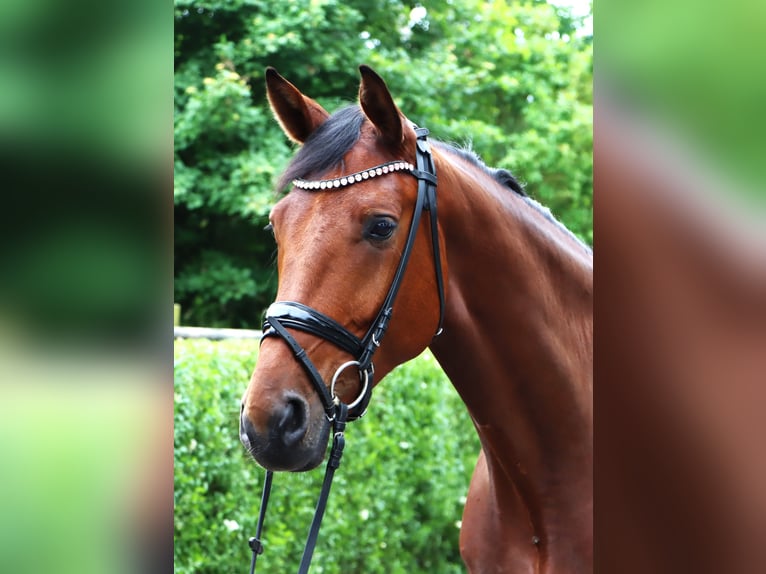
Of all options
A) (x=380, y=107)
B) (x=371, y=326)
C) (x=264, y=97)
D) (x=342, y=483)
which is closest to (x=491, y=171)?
(x=380, y=107)

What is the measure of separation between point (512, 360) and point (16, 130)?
1802mm

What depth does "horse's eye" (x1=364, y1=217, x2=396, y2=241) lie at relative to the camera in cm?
204

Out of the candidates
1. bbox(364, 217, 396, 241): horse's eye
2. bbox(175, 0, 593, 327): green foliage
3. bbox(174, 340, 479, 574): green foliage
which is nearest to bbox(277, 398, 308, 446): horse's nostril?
bbox(364, 217, 396, 241): horse's eye

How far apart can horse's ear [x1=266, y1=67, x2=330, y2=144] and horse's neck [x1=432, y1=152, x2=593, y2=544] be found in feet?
1.29

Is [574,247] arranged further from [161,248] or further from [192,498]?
[192,498]

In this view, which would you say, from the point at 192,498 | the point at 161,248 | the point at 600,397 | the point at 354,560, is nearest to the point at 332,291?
the point at 161,248

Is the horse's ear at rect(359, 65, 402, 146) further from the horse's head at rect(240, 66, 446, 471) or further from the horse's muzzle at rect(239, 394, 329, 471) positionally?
the horse's muzzle at rect(239, 394, 329, 471)

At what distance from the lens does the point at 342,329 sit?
6.48 ft

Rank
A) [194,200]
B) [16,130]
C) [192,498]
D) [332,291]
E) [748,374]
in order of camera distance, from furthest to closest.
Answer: [194,200] < [192,498] < [332,291] < [16,130] < [748,374]

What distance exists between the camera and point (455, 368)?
2.32 meters

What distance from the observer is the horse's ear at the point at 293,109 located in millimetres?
2227

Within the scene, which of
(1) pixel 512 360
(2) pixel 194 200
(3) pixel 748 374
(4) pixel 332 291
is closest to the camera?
(3) pixel 748 374

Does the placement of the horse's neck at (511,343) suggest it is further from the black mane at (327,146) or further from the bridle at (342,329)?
the black mane at (327,146)

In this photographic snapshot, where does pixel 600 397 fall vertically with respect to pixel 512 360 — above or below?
above
